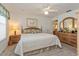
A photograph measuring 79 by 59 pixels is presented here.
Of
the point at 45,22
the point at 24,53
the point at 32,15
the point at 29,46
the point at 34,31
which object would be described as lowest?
the point at 24,53

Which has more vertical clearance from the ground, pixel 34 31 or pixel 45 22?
pixel 45 22

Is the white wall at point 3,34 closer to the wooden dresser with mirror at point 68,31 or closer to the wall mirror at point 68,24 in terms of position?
the wooden dresser with mirror at point 68,31

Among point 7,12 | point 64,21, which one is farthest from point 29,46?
point 64,21

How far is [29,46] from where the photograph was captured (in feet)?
10.4

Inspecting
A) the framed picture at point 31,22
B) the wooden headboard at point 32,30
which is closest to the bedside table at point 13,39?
the wooden headboard at point 32,30

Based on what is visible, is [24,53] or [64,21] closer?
[24,53]

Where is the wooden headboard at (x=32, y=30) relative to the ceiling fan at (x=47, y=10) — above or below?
below

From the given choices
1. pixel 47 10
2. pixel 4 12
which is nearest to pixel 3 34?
pixel 4 12

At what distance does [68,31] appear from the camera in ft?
12.3

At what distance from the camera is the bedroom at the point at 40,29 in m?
3.05

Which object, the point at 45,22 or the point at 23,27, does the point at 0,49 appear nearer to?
the point at 23,27

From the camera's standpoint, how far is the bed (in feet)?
10.00

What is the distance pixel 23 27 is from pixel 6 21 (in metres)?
0.61

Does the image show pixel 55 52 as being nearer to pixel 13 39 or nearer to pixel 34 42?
pixel 34 42
